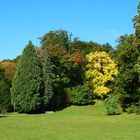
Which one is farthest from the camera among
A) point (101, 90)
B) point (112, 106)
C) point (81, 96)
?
point (101, 90)

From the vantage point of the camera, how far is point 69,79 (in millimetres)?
73375

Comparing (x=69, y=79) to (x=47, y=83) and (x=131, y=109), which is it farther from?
(x=131, y=109)

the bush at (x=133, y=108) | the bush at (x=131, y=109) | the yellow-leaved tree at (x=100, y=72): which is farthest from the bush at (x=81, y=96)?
the bush at (x=131, y=109)

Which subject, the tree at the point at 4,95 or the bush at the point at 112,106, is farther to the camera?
the tree at the point at 4,95

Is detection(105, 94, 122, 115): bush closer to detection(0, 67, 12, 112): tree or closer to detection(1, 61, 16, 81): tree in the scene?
detection(0, 67, 12, 112): tree

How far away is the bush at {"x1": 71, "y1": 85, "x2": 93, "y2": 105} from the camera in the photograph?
67.2 metres

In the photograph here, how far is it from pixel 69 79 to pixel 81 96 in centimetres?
681

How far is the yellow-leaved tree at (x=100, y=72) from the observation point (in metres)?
72.6

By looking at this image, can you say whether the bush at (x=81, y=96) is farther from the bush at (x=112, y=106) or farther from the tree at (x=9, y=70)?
the bush at (x=112, y=106)

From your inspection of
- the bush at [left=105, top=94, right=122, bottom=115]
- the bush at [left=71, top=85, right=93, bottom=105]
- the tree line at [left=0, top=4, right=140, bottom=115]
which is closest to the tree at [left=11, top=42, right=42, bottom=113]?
the tree line at [left=0, top=4, right=140, bottom=115]

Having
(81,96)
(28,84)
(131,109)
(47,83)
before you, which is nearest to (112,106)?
(131,109)

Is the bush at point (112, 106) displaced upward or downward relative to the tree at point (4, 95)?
downward

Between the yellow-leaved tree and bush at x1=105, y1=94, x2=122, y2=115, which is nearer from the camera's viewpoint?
bush at x1=105, y1=94, x2=122, y2=115

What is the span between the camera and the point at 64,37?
93062mm
